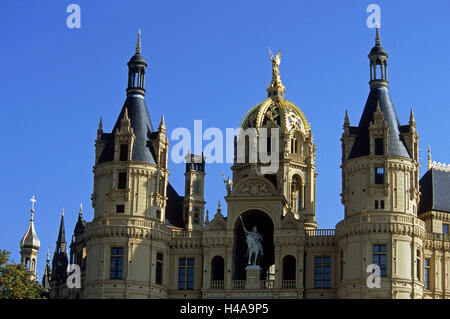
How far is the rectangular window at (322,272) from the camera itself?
80.9 m

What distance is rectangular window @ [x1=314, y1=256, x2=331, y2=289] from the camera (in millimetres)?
80875

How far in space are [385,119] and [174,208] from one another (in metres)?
21.7

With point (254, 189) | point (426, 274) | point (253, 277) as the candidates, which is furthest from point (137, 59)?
point (426, 274)

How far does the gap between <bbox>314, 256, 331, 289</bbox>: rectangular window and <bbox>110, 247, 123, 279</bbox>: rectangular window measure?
52.3 feet

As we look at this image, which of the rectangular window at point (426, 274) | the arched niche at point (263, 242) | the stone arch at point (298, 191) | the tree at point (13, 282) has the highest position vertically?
the stone arch at point (298, 191)

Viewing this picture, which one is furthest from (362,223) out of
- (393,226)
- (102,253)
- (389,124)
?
(102,253)

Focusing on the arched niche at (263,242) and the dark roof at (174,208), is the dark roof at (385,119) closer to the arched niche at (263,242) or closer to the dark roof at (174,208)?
the arched niche at (263,242)

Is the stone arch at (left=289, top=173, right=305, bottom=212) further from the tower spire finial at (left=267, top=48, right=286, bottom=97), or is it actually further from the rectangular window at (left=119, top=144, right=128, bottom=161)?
the rectangular window at (left=119, top=144, right=128, bottom=161)

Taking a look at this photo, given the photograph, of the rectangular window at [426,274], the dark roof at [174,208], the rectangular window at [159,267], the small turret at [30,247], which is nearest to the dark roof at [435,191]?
the rectangular window at [426,274]

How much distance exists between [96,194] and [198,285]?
11.4m

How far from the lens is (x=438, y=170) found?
8869 cm

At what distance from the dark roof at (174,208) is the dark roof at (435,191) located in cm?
2177

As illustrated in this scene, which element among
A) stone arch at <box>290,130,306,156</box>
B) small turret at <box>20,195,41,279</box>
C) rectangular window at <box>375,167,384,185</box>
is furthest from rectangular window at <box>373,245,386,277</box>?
small turret at <box>20,195,41,279</box>
